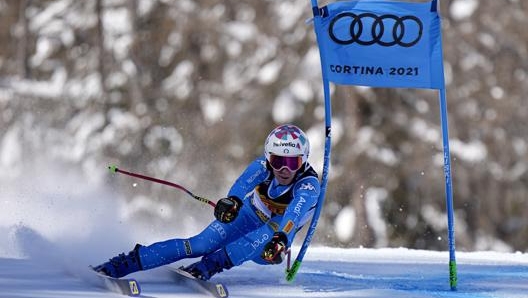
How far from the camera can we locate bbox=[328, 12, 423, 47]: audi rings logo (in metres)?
7.83

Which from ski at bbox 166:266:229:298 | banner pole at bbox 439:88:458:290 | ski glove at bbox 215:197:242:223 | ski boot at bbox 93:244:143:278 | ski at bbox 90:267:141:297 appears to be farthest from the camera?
banner pole at bbox 439:88:458:290

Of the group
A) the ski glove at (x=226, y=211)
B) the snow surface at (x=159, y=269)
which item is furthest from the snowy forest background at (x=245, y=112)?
the ski glove at (x=226, y=211)

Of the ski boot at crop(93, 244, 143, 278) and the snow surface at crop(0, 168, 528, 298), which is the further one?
the ski boot at crop(93, 244, 143, 278)

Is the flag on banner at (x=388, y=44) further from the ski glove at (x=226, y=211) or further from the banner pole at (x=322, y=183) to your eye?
the ski glove at (x=226, y=211)

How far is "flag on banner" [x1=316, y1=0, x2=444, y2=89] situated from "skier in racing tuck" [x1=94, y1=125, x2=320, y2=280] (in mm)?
682

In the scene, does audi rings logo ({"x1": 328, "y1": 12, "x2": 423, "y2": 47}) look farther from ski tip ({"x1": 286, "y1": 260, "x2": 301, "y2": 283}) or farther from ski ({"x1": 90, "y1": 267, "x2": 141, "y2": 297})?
ski ({"x1": 90, "y1": 267, "x2": 141, "y2": 297})

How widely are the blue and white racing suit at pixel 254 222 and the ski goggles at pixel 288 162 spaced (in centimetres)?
9

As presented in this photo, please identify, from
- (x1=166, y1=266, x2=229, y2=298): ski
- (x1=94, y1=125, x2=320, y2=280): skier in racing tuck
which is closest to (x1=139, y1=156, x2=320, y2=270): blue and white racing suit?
(x1=94, y1=125, x2=320, y2=280): skier in racing tuck

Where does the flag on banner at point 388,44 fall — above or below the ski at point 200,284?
above

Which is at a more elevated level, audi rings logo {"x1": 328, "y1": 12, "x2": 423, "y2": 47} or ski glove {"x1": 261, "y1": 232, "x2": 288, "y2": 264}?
audi rings logo {"x1": 328, "y1": 12, "x2": 423, "y2": 47}

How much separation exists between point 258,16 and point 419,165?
6385 mm

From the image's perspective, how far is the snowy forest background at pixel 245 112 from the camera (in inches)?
955

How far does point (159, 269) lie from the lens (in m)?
7.77

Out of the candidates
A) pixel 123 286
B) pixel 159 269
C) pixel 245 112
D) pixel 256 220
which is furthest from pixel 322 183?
pixel 245 112
